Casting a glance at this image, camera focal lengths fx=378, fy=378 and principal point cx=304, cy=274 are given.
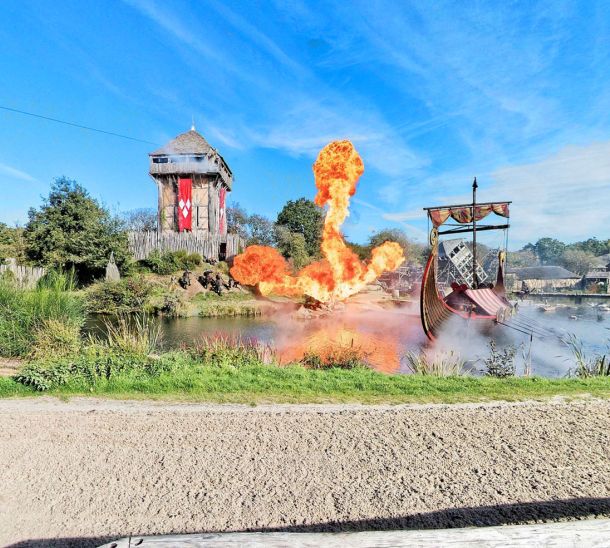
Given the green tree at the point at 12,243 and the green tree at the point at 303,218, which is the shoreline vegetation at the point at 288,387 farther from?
the green tree at the point at 303,218

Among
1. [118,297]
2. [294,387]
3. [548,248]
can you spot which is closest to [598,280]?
[548,248]

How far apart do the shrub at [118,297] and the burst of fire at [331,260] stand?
934 cm

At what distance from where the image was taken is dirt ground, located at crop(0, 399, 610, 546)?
3539 mm

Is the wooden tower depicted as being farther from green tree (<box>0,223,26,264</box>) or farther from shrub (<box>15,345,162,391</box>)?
shrub (<box>15,345,162,391</box>)

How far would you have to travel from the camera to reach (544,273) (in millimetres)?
68250

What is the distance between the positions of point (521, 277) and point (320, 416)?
243 feet

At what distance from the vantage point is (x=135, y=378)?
802 cm

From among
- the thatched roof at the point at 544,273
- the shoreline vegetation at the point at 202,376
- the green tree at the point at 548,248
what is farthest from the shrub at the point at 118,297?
the green tree at the point at 548,248

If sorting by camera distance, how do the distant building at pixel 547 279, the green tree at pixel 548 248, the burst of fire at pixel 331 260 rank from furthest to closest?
1. the green tree at pixel 548 248
2. the distant building at pixel 547 279
3. the burst of fire at pixel 331 260

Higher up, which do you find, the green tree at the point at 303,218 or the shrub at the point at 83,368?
the green tree at the point at 303,218

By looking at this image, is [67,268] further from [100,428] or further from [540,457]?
[540,457]

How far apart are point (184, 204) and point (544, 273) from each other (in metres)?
63.4

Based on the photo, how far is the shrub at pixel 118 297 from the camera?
983 inches

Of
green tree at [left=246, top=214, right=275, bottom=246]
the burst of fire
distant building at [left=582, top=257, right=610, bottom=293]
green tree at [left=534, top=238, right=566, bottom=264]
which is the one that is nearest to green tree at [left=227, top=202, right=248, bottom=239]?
green tree at [left=246, top=214, right=275, bottom=246]
